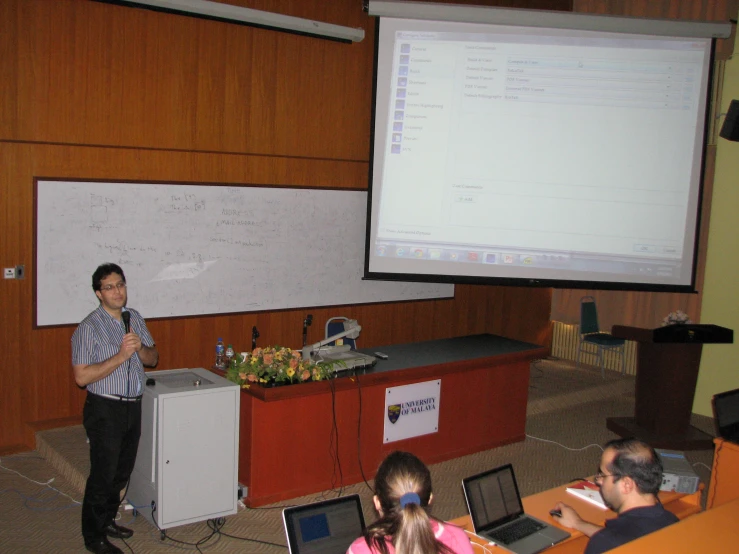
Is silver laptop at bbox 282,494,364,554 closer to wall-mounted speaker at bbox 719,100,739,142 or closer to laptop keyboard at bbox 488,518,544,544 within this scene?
laptop keyboard at bbox 488,518,544,544

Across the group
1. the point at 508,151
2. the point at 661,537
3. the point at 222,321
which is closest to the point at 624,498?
the point at 661,537

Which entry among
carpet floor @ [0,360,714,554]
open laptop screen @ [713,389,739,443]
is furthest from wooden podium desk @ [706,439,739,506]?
carpet floor @ [0,360,714,554]

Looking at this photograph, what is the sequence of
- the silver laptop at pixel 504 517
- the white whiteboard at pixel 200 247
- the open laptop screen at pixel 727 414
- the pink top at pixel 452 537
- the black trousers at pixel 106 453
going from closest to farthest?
the pink top at pixel 452 537
the silver laptop at pixel 504 517
the black trousers at pixel 106 453
the open laptop screen at pixel 727 414
the white whiteboard at pixel 200 247

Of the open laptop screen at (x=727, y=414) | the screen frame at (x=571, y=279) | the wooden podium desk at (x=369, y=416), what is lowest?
the wooden podium desk at (x=369, y=416)

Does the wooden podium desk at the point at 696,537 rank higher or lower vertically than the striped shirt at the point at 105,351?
lower

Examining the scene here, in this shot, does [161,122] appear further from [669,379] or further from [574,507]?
[669,379]

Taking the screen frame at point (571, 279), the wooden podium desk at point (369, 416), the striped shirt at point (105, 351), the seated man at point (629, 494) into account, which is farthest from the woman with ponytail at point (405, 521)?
the screen frame at point (571, 279)

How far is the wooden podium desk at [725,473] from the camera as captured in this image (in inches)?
152

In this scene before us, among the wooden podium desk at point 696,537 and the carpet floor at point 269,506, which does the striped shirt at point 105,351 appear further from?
the wooden podium desk at point 696,537

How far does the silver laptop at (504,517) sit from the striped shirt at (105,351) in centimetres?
193

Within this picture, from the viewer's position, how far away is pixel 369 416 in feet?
16.9

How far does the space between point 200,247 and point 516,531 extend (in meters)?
3.97

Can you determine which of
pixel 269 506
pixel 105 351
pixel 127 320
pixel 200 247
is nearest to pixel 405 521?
pixel 127 320

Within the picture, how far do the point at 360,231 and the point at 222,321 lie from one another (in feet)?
5.72
